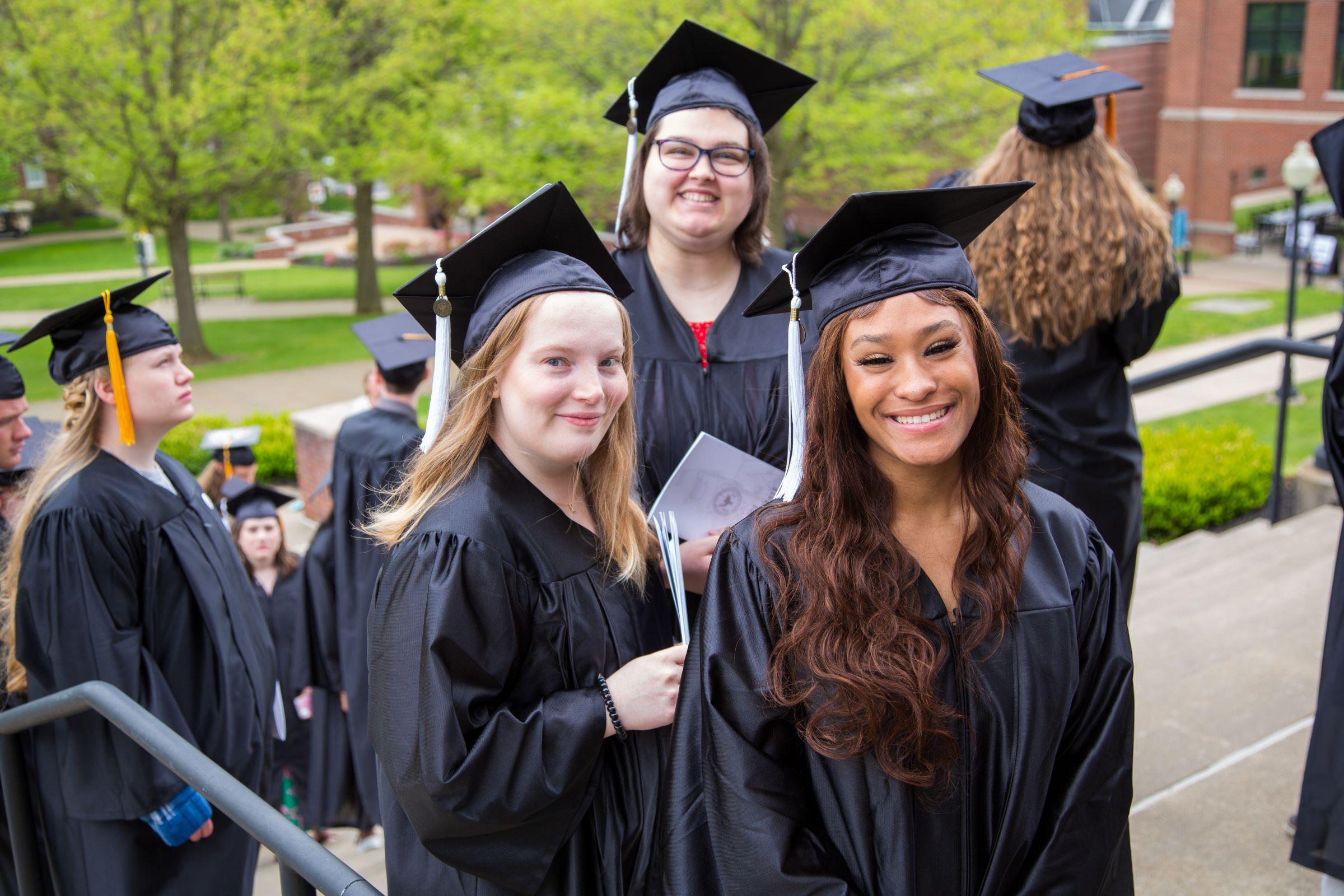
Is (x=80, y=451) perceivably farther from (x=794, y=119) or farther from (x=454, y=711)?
(x=794, y=119)

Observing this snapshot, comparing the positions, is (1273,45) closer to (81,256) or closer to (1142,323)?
(1142,323)

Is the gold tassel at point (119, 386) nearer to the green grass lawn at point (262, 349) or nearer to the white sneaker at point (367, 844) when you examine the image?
the white sneaker at point (367, 844)

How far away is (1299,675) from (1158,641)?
1.87 ft

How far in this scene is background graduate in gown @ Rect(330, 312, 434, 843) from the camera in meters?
4.30

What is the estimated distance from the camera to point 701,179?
2846 mm

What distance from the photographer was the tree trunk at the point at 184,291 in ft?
57.6

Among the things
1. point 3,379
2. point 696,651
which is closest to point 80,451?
point 3,379

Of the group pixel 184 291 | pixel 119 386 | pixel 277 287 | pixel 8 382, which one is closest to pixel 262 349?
pixel 184 291

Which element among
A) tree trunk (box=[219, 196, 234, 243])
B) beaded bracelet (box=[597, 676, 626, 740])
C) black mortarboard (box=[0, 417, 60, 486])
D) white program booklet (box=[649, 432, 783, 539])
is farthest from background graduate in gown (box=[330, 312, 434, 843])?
tree trunk (box=[219, 196, 234, 243])

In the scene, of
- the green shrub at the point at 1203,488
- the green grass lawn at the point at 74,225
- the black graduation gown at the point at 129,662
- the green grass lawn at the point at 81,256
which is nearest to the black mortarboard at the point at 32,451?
the black graduation gown at the point at 129,662

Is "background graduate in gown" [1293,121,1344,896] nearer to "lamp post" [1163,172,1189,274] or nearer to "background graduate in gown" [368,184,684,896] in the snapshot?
"background graduate in gown" [368,184,684,896]

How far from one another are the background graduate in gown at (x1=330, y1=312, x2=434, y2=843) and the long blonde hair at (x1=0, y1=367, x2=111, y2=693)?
1.22 metres

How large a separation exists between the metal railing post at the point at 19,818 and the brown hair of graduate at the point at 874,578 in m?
2.23

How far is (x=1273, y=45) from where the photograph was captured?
27562mm
